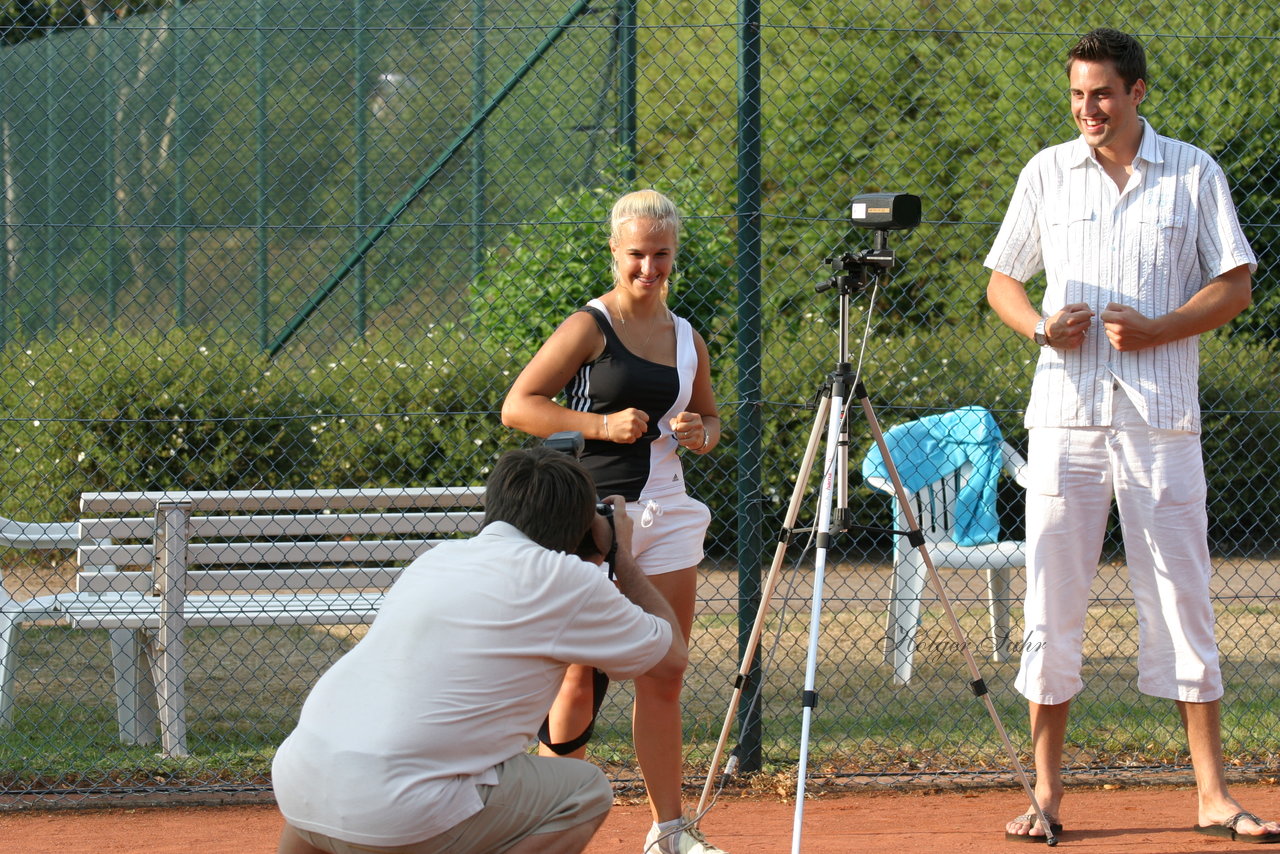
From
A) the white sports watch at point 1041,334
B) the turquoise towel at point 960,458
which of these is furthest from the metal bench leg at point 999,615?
the white sports watch at point 1041,334

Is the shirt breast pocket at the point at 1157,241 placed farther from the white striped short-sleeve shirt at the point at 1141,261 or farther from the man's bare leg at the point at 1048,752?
the man's bare leg at the point at 1048,752

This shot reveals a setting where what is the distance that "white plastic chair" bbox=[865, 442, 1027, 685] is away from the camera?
5902mm

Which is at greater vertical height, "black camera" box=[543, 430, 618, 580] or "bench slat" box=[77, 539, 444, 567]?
"black camera" box=[543, 430, 618, 580]

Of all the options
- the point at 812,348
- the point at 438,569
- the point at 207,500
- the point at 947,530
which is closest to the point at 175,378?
the point at 207,500

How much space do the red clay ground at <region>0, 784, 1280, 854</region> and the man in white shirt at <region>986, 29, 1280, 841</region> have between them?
1.00 feet

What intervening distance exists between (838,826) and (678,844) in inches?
29.2

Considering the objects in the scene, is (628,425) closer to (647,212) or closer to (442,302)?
(647,212)

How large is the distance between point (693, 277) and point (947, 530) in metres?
1.75

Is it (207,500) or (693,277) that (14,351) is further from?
(693,277)

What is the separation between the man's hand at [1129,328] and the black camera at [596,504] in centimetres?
151

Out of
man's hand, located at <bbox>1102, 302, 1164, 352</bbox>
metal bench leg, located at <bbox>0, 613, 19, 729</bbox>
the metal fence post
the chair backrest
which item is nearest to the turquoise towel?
the metal fence post

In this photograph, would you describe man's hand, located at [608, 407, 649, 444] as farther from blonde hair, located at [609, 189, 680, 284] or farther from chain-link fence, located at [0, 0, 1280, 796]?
chain-link fence, located at [0, 0, 1280, 796]

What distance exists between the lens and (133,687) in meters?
5.10

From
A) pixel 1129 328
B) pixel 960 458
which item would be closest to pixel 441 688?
pixel 1129 328
